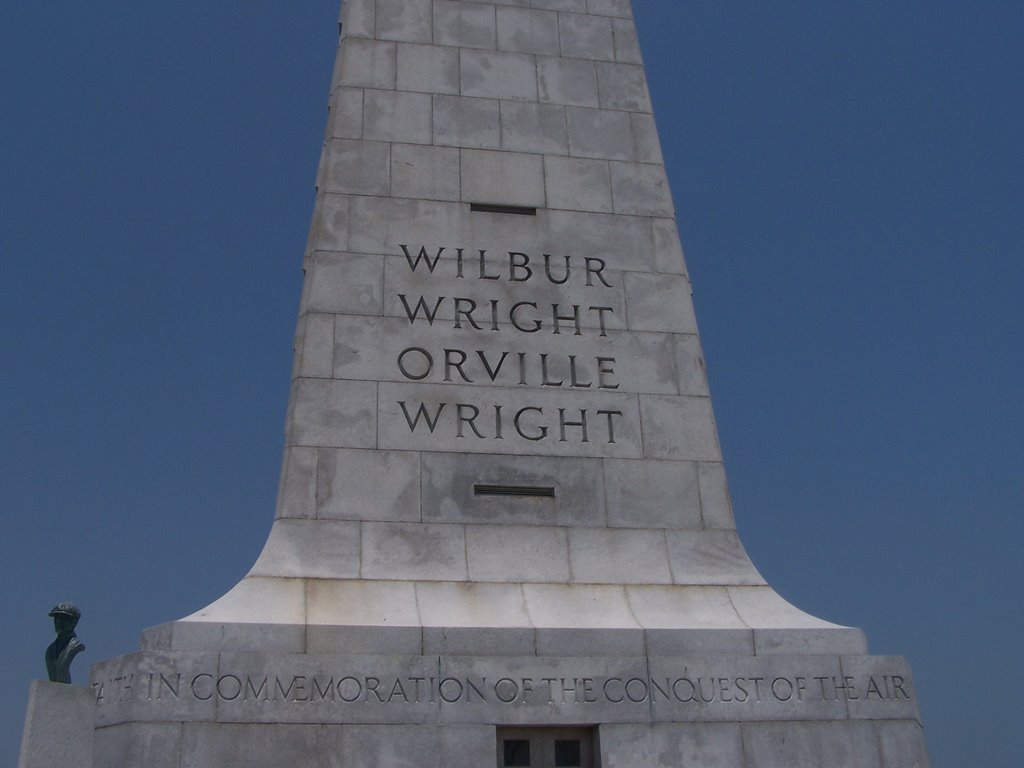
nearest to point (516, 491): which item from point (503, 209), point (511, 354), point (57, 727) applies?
point (511, 354)

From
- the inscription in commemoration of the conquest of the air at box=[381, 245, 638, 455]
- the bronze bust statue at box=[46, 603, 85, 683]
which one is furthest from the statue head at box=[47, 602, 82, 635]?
the inscription in commemoration of the conquest of the air at box=[381, 245, 638, 455]

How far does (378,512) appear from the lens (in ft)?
36.4

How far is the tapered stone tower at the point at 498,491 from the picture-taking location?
9.83 metres

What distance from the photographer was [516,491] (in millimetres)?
11547

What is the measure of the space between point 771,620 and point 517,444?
295 cm

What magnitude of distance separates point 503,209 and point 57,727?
22.4ft

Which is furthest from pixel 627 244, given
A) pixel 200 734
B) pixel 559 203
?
pixel 200 734

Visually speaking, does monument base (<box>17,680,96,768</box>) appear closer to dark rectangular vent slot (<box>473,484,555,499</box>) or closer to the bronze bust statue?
the bronze bust statue

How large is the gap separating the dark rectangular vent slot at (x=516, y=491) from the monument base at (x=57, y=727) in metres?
3.94

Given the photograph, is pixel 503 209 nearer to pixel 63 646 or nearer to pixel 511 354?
pixel 511 354

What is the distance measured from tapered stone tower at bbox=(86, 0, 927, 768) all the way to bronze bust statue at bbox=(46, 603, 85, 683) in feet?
1.41

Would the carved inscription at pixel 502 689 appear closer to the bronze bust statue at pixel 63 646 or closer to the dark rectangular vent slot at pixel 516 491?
the bronze bust statue at pixel 63 646

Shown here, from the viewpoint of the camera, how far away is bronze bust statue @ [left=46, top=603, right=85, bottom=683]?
33.1 ft

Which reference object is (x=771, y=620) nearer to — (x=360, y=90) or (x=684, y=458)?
(x=684, y=458)
